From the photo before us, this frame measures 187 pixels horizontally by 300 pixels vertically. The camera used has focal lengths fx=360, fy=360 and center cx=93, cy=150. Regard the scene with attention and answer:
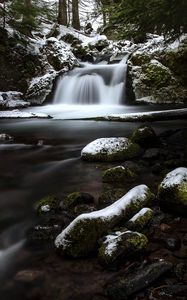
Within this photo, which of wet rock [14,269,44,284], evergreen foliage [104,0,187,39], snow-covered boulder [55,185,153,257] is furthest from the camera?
evergreen foliage [104,0,187,39]

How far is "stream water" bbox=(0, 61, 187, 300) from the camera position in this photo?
426 centimetres

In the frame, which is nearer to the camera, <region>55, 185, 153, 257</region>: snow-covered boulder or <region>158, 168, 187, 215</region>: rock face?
<region>55, 185, 153, 257</region>: snow-covered boulder

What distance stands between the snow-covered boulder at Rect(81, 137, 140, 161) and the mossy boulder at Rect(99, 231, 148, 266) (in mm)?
3357

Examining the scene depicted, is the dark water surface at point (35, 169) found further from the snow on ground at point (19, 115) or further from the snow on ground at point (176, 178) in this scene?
the snow on ground at point (176, 178)

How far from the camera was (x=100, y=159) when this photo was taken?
7020mm

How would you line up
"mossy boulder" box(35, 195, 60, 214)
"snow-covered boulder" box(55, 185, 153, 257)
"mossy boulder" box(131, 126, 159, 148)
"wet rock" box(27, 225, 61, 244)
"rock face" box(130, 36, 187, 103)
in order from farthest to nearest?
1. "rock face" box(130, 36, 187, 103)
2. "mossy boulder" box(131, 126, 159, 148)
3. "mossy boulder" box(35, 195, 60, 214)
4. "wet rock" box(27, 225, 61, 244)
5. "snow-covered boulder" box(55, 185, 153, 257)

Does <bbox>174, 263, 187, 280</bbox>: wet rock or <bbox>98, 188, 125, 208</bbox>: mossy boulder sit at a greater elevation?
<bbox>98, 188, 125, 208</bbox>: mossy boulder

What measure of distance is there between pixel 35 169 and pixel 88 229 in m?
3.50

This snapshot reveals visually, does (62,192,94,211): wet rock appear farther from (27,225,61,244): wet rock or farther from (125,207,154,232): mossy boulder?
(125,207,154,232): mossy boulder

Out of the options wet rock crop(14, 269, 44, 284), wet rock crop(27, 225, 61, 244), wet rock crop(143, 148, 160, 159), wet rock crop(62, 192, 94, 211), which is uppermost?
wet rock crop(143, 148, 160, 159)

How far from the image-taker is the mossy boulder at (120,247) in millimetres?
3445

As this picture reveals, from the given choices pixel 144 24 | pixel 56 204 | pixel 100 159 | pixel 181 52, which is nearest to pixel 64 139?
pixel 100 159

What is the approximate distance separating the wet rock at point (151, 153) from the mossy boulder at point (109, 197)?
197 cm

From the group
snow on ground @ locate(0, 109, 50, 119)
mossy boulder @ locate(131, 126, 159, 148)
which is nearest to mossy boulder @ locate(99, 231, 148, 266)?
mossy boulder @ locate(131, 126, 159, 148)
